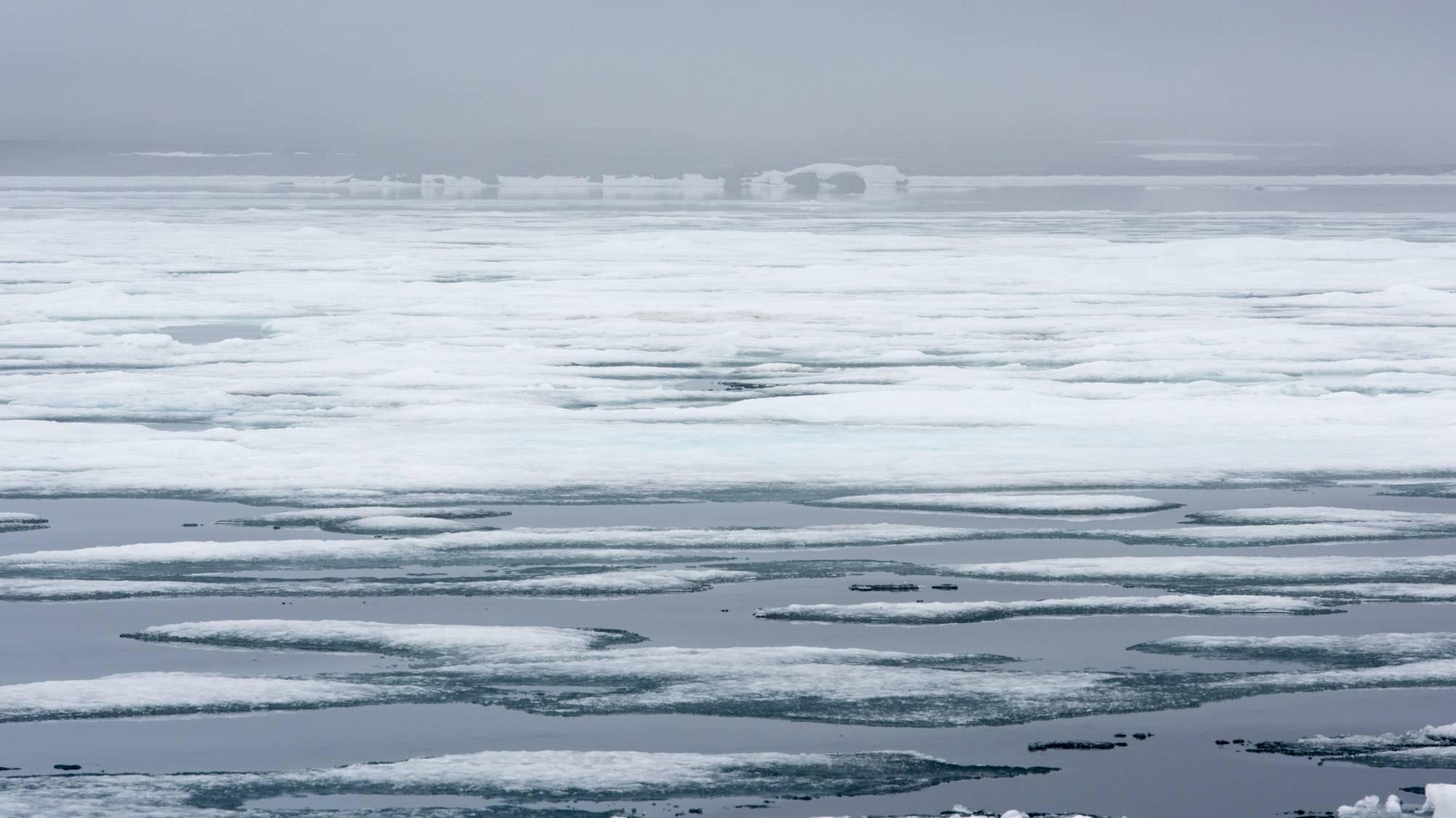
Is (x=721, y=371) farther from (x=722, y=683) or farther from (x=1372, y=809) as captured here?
(x=1372, y=809)

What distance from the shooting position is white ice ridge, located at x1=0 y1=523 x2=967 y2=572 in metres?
6.07

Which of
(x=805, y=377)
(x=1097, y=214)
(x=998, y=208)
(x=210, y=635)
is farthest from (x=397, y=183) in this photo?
(x=210, y=635)

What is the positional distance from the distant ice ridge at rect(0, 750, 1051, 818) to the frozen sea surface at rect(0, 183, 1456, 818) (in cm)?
1

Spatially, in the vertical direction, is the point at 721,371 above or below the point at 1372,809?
below

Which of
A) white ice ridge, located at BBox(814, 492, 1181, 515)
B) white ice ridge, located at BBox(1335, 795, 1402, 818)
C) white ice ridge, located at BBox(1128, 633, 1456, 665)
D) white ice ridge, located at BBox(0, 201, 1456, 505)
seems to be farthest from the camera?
white ice ridge, located at BBox(0, 201, 1456, 505)

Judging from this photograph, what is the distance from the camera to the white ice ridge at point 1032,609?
5.31m

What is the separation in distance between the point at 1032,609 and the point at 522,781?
2035 millimetres

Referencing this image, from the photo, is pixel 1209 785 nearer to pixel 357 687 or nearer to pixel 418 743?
pixel 418 743

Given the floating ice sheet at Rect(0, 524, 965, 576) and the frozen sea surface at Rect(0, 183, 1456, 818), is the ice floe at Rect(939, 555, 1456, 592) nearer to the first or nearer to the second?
the frozen sea surface at Rect(0, 183, 1456, 818)

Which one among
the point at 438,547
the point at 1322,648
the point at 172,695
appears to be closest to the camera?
the point at 172,695

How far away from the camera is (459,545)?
6.32 metres

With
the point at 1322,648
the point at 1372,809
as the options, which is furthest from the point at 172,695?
the point at 1322,648

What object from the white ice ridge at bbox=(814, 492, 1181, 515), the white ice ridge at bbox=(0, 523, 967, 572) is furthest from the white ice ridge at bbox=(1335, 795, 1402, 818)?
the white ice ridge at bbox=(814, 492, 1181, 515)

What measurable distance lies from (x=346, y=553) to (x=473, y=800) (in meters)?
2.58
